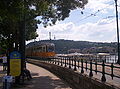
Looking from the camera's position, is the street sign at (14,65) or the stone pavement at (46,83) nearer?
the street sign at (14,65)

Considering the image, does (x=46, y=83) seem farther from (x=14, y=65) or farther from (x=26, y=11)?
(x=26, y=11)

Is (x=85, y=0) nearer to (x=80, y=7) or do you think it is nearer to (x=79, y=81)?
(x=80, y=7)

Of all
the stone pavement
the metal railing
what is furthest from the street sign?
the metal railing

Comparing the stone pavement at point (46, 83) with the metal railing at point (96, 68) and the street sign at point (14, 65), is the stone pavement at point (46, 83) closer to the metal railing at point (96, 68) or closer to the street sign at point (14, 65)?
the metal railing at point (96, 68)

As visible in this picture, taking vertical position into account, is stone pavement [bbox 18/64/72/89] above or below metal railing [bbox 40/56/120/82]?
below

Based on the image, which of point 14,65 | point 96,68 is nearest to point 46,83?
point 14,65

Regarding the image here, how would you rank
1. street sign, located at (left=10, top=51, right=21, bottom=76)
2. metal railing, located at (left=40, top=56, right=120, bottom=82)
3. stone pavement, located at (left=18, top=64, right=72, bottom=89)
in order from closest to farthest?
metal railing, located at (left=40, top=56, right=120, bottom=82)
street sign, located at (left=10, top=51, right=21, bottom=76)
stone pavement, located at (left=18, top=64, right=72, bottom=89)

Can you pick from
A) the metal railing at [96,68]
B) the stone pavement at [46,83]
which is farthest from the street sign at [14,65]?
the metal railing at [96,68]

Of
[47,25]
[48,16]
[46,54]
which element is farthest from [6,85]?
[46,54]

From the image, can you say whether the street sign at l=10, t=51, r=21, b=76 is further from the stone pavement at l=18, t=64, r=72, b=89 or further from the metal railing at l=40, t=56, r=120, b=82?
the metal railing at l=40, t=56, r=120, b=82

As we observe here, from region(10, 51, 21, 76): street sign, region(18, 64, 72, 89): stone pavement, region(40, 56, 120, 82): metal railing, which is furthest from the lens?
region(18, 64, 72, 89): stone pavement

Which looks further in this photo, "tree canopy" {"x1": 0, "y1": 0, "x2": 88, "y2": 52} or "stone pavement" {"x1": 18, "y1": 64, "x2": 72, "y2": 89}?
"stone pavement" {"x1": 18, "y1": 64, "x2": 72, "y2": 89}

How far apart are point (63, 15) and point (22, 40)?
23.3ft

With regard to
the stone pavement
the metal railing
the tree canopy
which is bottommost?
the stone pavement
